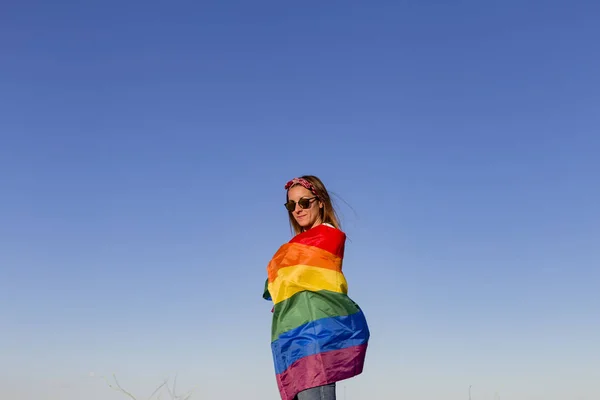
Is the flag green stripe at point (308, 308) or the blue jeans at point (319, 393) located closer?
the blue jeans at point (319, 393)

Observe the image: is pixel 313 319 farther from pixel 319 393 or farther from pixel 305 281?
pixel 319 393

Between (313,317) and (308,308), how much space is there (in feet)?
0.26

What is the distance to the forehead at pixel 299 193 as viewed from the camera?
231 inches

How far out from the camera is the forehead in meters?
5.87

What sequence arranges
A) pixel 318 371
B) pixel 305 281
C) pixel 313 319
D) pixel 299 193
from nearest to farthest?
pixel 318 371 → pixel 313 319 → pixel 305 281 → pixel 299 193

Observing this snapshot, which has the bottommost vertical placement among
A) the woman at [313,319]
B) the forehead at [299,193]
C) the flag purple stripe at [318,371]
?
the flag purple stripe at [318,371]

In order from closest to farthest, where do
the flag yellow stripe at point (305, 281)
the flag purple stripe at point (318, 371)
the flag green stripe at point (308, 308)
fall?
the flag purple stripe at point (318, 371)
the flag green stripe at point (308, 308)
the flag yellow stripe at point (305, 281)

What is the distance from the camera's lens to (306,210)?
5812 millimetres

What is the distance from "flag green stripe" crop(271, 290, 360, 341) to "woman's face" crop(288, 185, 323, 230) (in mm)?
713

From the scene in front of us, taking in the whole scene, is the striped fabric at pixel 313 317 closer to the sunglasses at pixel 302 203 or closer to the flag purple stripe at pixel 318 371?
the flag purple stripe at pixel 318 371

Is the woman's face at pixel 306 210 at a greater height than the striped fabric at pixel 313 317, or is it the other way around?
the woman's face at pixel 306 210

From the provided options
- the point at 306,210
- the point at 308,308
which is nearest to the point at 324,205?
the point at 306,210

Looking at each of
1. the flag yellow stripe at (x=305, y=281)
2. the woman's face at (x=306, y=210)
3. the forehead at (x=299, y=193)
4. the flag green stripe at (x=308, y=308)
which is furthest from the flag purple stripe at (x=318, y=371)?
the forehead at (x=299, y=193)

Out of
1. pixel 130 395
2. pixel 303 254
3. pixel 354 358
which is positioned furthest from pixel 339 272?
pixel 130 395
